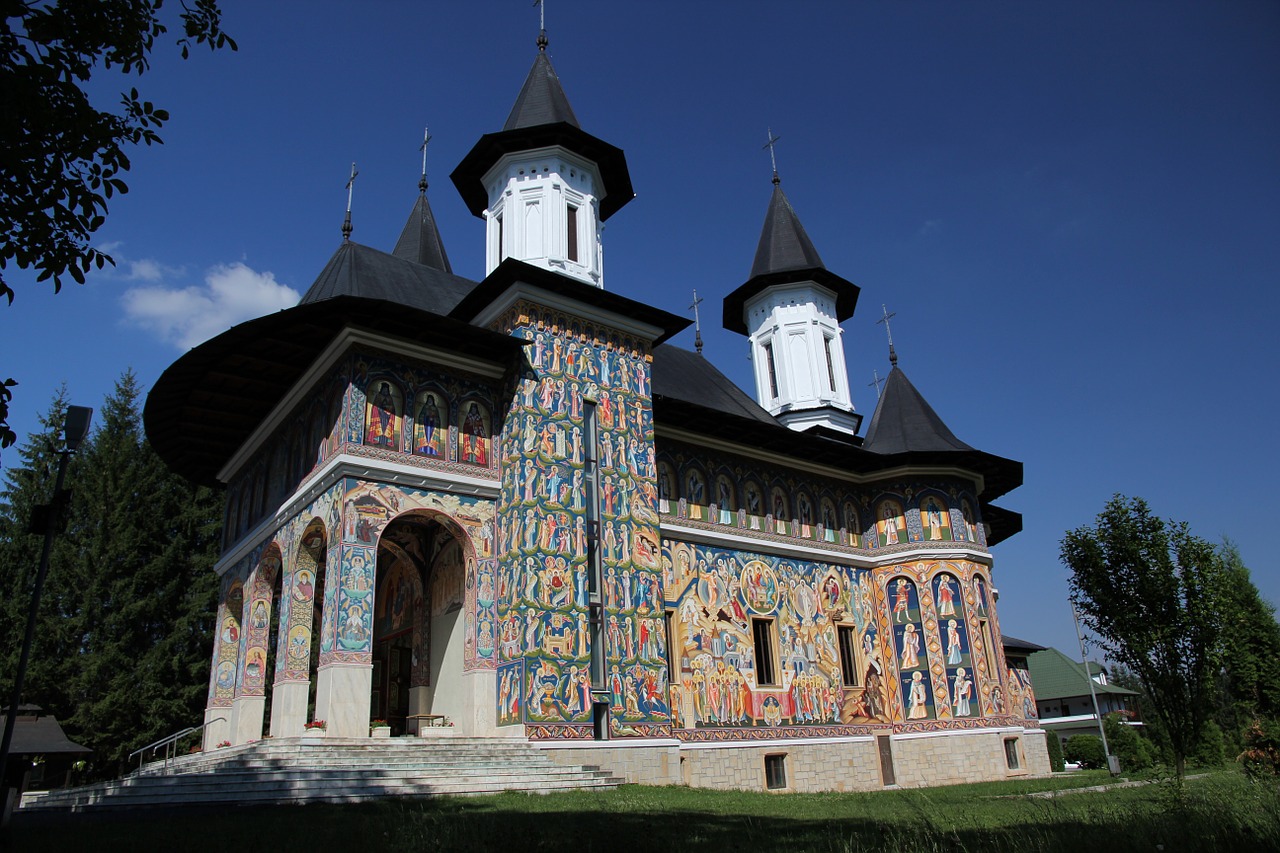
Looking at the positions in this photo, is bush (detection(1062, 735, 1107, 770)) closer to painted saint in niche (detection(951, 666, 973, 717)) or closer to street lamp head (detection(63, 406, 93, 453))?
painted saint in niche (detection(951, 666, 973, 717))

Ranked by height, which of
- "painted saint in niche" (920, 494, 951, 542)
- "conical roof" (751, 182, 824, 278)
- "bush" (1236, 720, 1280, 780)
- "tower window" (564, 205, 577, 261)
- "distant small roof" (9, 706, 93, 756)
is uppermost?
"conical roof" (751, 182, 824, 278)

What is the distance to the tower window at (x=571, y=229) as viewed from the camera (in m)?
18.2

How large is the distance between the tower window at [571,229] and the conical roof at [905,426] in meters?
9.22

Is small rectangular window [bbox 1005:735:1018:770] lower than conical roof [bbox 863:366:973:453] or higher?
lower

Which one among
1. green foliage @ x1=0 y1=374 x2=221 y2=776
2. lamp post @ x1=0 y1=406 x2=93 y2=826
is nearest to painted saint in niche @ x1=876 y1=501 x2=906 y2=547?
lamp post @ x1=0 y1=406 x2=93 y2=826

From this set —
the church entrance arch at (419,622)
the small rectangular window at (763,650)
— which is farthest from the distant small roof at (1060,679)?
the church entrance arch at (419,622)

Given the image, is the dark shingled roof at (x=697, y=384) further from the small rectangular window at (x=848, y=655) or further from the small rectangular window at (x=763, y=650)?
the small rectangular window at (x=848, y=655)

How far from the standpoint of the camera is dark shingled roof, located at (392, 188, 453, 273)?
78.1ft

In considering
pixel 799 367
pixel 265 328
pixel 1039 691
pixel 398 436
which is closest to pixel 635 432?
pixel 398 436

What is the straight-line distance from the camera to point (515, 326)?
15.8 meters

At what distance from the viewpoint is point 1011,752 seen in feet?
65.5

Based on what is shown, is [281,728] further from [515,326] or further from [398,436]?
[515,326]

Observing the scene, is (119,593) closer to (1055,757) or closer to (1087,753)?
(1055,757)

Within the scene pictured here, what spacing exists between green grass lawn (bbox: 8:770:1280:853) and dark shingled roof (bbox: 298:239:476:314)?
9956mm
